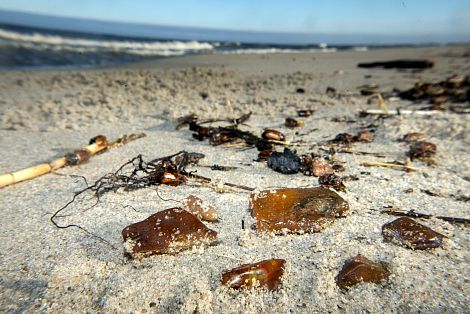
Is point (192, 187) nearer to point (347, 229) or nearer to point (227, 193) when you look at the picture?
point (227, 193)

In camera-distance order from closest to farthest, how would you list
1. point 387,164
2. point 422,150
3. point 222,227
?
point 222,227 → point 387,164 → point 422,150

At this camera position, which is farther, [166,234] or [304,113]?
[304,113]

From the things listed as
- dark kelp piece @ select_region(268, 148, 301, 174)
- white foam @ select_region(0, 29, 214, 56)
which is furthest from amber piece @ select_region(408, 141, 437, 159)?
white foam @ select_region(0, 29, 214, 56)

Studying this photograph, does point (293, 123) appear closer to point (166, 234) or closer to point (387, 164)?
point (387, 164)

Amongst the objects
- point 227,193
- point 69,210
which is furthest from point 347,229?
point 69,210

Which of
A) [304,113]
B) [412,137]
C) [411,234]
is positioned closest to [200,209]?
[411,234]

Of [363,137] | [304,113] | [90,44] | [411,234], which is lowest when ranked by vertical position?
[90,44]
